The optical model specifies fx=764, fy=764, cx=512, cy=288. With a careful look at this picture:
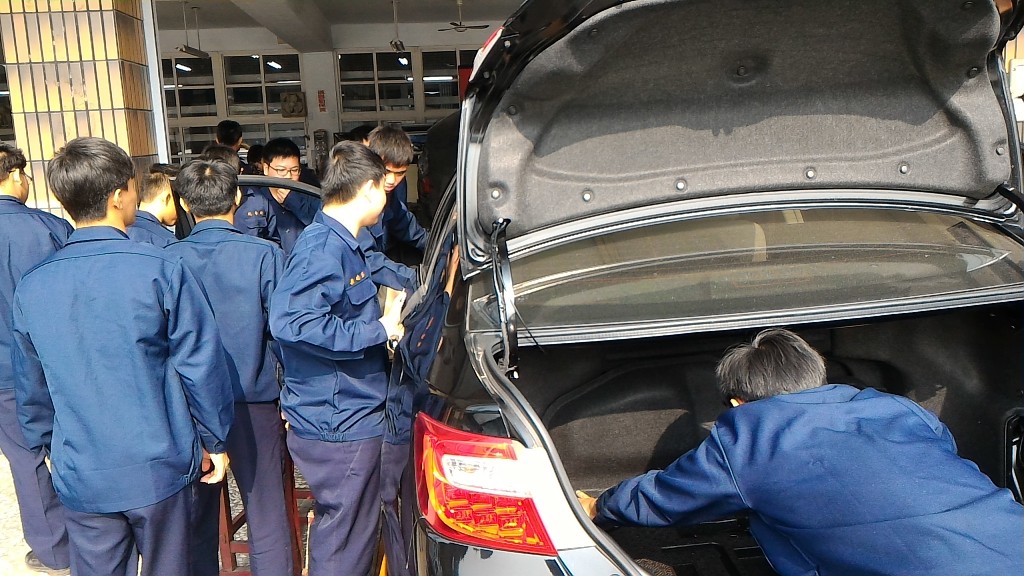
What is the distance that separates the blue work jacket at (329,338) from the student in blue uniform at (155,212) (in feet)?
3.50

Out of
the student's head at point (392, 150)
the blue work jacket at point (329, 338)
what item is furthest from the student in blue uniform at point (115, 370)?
the student's head at point (392, 150)

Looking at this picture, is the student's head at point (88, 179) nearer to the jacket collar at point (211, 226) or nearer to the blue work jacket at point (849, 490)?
the jacket collar at point (211, 226)

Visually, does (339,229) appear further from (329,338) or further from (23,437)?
(23,437)

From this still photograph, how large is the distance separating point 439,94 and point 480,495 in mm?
15371

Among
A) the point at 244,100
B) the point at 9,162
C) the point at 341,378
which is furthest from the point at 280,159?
the point at 244,100

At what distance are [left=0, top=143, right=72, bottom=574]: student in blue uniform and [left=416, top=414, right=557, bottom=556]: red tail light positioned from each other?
2208 millimetres

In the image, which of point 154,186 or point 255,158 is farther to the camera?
point 255,158

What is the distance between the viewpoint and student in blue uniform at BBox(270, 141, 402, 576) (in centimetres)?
226

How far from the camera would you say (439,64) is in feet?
51.8

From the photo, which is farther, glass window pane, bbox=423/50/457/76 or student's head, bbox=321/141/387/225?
glass window pane, bbox=423/50/457/76

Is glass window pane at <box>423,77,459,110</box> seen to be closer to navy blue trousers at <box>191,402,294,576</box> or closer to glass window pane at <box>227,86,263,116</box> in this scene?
glass window pane at <box>227,86,263,116</box>

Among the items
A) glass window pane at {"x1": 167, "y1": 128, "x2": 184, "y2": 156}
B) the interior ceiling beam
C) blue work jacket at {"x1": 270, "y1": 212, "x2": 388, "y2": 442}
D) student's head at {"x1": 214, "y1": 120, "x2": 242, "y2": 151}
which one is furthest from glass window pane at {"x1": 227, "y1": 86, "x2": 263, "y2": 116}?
blue work jacket at {"x1": 270, "y1": 212, "x2": 388, "y2": 442}

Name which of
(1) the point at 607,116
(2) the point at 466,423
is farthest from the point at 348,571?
(1) the point at 607,116

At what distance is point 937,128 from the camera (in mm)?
2029
